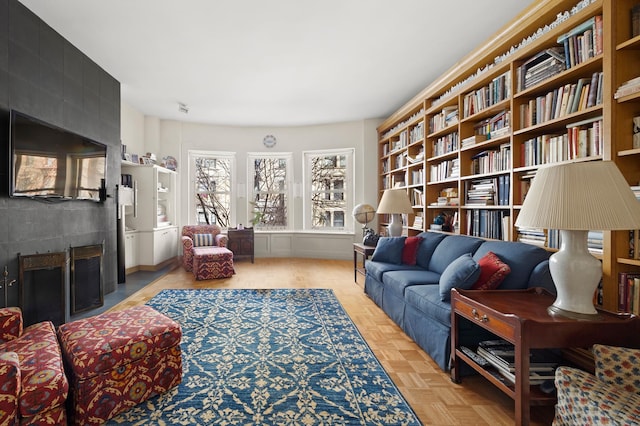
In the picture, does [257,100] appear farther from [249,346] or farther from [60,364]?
[60,364]

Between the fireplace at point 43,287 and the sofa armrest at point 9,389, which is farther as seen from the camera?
the fireplace at point 43,287

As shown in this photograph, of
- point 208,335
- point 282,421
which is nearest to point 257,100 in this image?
point 208,335

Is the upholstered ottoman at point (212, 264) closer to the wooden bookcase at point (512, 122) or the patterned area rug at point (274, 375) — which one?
the patterned area rug at point (274, 375)

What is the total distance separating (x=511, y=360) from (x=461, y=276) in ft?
1.88

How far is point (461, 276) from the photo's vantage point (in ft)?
7.18

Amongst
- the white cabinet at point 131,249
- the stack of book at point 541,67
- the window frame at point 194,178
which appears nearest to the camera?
the stack of book at point 541,67

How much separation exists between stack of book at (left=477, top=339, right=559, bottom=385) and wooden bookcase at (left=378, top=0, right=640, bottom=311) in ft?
1.72

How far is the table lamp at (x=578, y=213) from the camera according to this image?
1.43 metres

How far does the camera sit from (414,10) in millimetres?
2844

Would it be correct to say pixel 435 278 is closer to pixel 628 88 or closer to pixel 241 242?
pixel 628 88

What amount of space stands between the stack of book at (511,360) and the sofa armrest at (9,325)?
2.76 metres

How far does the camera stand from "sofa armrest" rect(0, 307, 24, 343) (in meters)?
1.80

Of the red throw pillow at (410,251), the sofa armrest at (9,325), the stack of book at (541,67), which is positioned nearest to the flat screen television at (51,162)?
the sofa armrest at (9,325)

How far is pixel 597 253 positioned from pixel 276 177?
574 cm
